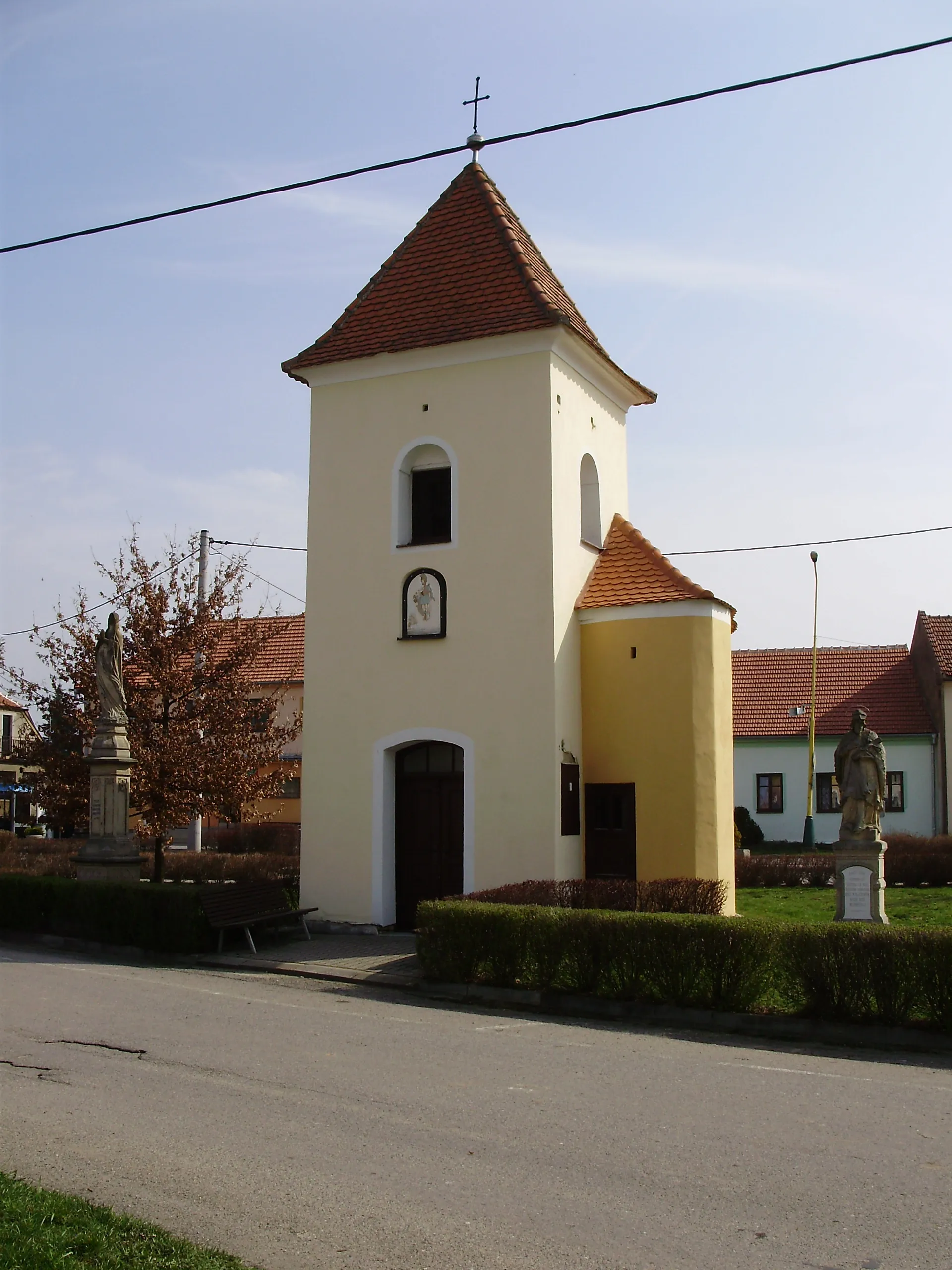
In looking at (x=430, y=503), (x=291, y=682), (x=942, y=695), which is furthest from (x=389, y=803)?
(x=942, y=695)

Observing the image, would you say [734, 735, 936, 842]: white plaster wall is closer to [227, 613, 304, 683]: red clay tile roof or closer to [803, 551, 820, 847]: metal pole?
[803, 551, 820, 847]: metal pole

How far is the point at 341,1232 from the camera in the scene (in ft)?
17.8

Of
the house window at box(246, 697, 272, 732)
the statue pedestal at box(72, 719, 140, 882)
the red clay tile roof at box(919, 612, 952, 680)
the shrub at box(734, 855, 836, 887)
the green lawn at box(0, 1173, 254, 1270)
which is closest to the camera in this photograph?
the green lawn at box(0, 1173, 254, 1270)

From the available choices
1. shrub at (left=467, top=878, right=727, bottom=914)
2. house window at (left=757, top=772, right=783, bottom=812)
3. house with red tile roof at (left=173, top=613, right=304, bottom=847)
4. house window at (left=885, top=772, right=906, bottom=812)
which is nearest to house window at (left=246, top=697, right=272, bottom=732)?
shrub at (left=467, top=878, right=727, bottom=914)

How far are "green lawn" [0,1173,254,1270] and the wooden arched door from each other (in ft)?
37.5

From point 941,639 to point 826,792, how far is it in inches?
247

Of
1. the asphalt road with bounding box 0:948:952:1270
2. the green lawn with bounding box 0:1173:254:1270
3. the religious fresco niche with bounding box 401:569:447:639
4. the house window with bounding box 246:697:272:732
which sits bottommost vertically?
the asphalt road with bounding box 0:948:952:1270

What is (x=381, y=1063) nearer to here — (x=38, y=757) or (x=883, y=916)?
(x=883, y=916)

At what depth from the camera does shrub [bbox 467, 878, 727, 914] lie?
13414 millimetres

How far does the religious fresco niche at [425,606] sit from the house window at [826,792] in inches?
1030

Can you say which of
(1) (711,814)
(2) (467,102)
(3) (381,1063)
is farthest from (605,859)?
(2) (467,102)

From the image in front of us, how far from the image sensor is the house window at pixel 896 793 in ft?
127

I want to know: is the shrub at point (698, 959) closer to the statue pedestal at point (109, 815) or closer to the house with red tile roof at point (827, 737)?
the statue pedestal at point (109, 815)

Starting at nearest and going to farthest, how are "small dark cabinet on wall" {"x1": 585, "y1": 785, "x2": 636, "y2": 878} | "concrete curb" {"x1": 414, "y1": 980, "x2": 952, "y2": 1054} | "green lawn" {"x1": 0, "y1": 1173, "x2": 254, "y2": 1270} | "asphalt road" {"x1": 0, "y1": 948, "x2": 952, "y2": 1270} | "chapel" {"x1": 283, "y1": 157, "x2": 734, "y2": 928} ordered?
"green lawn" {"x1": 0, "y1": 1173, "x2": 254, "y2": 1270} → "asphalt road" {"x1": 0, "y1": 948, "x2": 952, "y2": 1270} → "concrete curb" {"x1": 414, "y1": 980, "x2": 952, "y2": 1054} → "chapel" {"x1": 283, "y1": 157, "x2": 734, "y2": 928} → "small dark cabinet on wall" {"x1": 585, "y1": 785, "x2": 636, "y2": 878}
